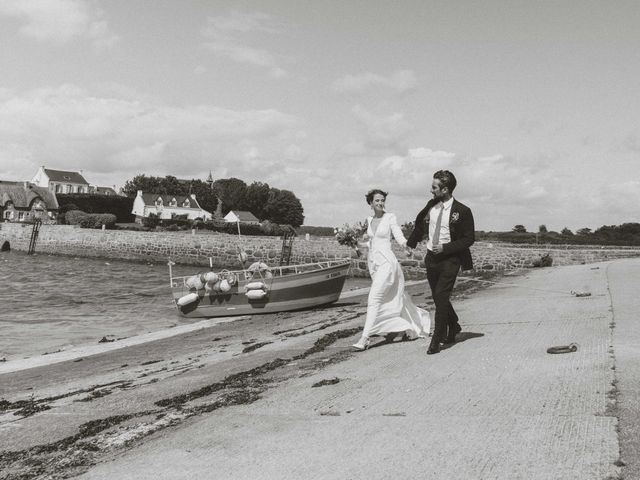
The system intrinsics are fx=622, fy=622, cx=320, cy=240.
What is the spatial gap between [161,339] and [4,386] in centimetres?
494

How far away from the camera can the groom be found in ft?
22.6

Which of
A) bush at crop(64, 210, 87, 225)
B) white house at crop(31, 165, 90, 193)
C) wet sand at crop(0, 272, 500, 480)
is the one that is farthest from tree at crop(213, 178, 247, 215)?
wet sand at crop(0, 272, 500, 480)

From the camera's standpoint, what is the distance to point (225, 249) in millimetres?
50906

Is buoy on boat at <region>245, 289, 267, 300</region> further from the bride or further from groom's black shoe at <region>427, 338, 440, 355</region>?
groom's black shoe at <region>427, 338, 440, 355</region>

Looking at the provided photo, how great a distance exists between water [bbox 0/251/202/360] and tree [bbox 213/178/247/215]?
97.8 metres

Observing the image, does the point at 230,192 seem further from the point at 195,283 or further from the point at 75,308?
the point at 195,283

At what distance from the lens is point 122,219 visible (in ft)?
341

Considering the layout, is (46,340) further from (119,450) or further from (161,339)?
(119,450)

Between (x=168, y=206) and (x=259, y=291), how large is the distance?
12127 centimetres

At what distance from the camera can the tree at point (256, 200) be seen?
138500 millimetres

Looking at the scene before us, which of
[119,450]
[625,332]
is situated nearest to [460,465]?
[119,450]

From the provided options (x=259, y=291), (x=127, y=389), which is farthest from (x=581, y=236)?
(x=127, y=389)

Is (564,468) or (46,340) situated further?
(46,340)

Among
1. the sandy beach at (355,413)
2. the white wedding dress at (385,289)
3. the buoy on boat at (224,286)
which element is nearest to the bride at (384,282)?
the white wedding dress at (385,289)
